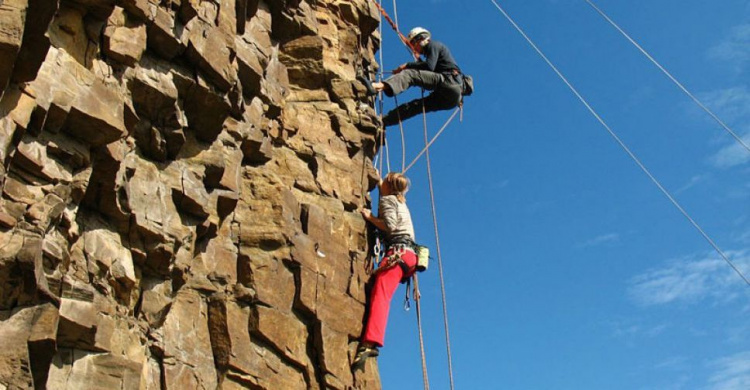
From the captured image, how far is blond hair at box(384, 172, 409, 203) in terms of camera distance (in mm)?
15055

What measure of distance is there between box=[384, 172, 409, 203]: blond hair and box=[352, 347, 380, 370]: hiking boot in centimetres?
289

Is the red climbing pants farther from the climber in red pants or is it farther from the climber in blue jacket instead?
the climber in blue jacket

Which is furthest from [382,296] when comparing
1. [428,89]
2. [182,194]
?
[428,89]

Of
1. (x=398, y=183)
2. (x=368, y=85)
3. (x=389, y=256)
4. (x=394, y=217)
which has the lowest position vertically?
(x=389, y=256)

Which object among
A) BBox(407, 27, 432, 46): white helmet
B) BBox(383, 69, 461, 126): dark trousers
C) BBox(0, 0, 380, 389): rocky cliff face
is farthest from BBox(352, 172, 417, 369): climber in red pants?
BBox(407, 27, 432, 46): white helmet

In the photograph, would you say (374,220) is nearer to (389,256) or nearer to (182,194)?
(389,256)

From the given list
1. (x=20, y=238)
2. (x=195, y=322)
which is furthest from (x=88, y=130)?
(x=195, y=322)

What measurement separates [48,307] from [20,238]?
60cm

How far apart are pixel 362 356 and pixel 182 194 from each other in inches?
137

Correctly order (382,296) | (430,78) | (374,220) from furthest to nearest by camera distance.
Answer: (430,78)
(374,220)
(382,296)

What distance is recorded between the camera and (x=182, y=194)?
1070 centimetres

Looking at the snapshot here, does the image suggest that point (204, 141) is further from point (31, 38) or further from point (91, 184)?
point (31, 38)

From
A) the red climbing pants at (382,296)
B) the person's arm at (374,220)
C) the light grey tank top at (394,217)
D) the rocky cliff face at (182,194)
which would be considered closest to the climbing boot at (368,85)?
the rocky cliff face at (182,194)

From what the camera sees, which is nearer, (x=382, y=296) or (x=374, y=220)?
(x=382, y=296)
